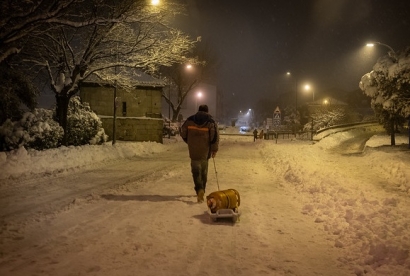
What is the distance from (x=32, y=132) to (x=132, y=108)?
52.0 ft

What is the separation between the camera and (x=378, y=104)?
69.4 feet

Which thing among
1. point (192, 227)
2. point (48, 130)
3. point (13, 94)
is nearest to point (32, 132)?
point (48, 130)

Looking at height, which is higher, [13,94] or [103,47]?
[103,47]

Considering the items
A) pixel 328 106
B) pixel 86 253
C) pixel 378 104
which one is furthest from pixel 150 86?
pixel 328 106

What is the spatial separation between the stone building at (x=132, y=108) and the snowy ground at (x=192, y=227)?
17.4m

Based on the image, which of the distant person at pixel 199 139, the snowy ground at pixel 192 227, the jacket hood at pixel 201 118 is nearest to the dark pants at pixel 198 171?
the distant person at pixel 199 139

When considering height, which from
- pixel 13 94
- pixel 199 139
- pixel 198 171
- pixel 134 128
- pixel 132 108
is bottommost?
pixel 198 171

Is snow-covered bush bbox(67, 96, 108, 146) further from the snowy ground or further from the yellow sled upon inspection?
the yellow sled

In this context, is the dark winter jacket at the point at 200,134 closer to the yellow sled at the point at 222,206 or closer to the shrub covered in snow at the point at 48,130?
the yellow sled at the point at 222,206

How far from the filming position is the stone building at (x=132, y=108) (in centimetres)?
2847

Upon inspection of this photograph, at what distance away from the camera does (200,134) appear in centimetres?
784

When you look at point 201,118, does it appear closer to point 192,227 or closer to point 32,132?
point 192,227

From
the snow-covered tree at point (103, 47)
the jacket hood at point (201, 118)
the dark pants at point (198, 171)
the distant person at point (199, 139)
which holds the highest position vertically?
the snow-covered tree at point (103, 47)

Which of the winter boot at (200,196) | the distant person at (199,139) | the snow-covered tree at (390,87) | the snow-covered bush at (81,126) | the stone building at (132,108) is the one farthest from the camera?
the stone building at (132,108)
